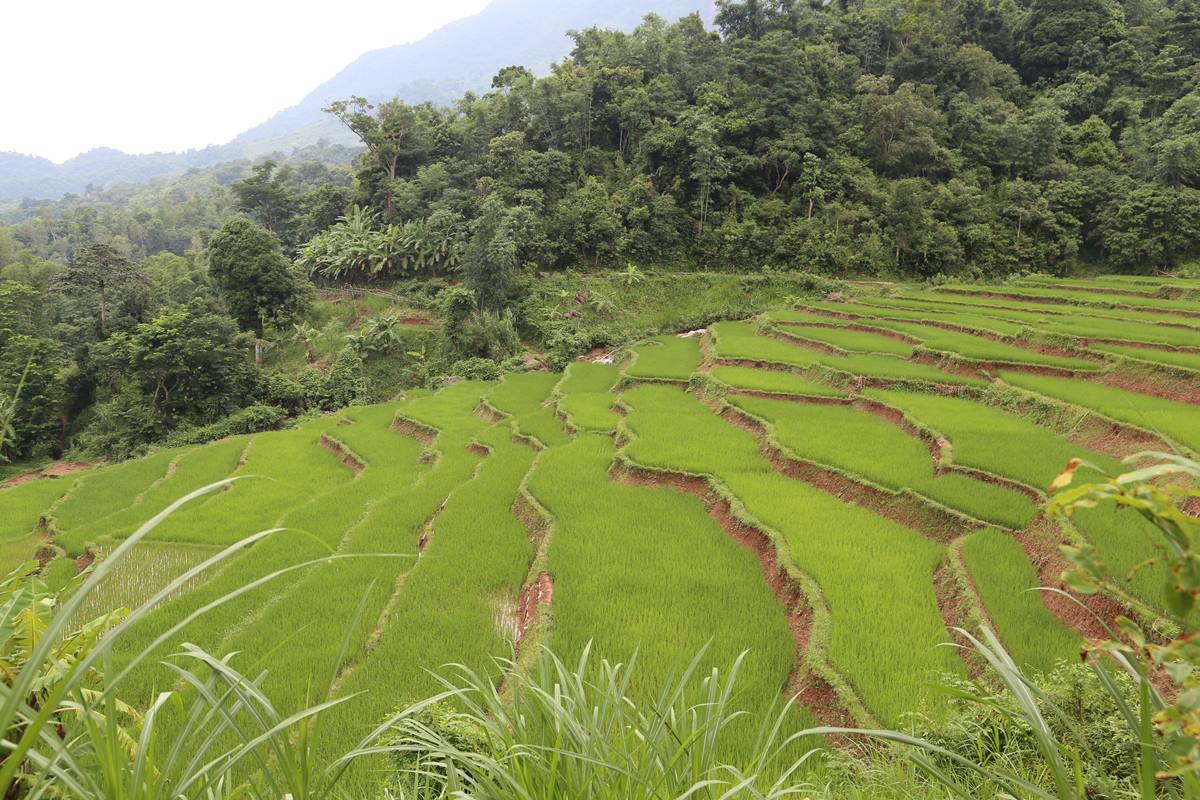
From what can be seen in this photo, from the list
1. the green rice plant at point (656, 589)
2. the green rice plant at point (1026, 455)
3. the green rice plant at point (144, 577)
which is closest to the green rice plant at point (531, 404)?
the green rice plant at point (656, 589)

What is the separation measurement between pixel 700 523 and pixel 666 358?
426 inches

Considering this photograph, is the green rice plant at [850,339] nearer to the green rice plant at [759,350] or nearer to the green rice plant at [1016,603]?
the green rice plant at [759,350]

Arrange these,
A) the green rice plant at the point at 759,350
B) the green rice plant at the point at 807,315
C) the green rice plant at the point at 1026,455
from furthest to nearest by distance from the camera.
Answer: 1. the green rice plant at the point at 807,315
2. the green rice plant at the point at 759,350
3. the green rice plant at the point at 1026,455

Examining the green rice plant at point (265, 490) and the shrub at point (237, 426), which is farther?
the shrub at point (237, 426)

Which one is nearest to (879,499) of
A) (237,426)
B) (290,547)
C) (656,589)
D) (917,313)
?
(656,589)

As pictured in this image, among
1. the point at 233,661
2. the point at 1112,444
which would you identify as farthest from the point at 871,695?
the point at 1112,444

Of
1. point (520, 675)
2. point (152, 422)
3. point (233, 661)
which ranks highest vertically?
point (520, 675)

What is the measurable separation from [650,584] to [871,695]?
240cm

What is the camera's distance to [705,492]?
8273 mm

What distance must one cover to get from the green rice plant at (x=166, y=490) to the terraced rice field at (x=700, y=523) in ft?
0.31

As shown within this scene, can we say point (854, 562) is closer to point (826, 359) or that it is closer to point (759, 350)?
point (826, 359)

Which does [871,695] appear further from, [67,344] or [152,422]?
[67,344]

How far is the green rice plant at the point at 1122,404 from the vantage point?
7.22 m

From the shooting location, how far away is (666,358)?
17.9 metres
